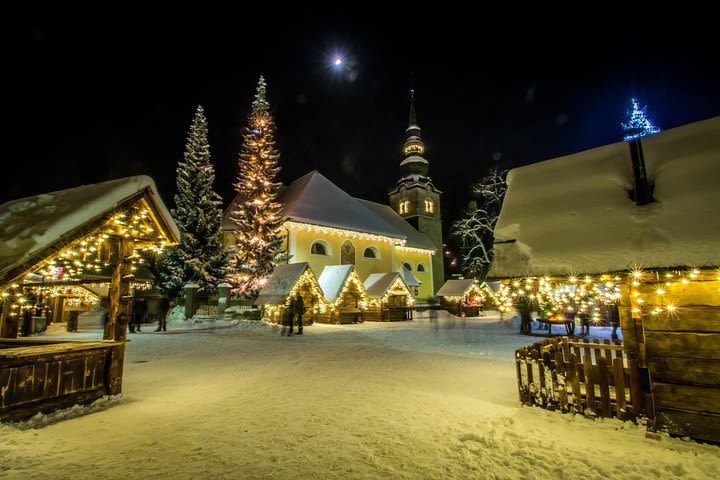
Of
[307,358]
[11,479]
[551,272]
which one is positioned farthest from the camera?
[307,358]

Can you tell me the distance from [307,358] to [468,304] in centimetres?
2227

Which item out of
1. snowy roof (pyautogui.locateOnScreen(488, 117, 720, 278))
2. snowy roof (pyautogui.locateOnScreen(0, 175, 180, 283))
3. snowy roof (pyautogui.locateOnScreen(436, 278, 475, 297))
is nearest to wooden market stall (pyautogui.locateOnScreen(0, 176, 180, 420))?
snowy roof (pyautogui.locateOnScreen(0, 175, 180, 283))

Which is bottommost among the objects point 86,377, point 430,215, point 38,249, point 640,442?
point 640,442

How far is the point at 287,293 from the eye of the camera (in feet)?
61.4

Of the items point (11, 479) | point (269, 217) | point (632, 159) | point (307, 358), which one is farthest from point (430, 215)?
point (11, 479)

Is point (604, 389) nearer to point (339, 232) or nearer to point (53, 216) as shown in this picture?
point (53, 216)

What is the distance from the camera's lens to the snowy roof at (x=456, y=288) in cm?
3106

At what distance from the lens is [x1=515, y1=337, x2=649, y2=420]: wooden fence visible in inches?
188

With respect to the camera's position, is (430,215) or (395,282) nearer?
(395,282)

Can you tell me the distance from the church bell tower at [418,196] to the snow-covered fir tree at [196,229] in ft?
82.4

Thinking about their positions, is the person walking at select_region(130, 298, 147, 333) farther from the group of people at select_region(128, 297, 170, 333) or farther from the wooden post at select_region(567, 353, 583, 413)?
the wooden post at select_region(567, 353, 583, 413)

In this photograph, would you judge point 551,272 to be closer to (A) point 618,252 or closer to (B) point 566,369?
(A) point 618,252

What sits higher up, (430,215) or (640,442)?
(430,215)

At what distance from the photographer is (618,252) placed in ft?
15.0
